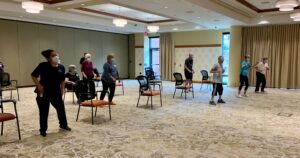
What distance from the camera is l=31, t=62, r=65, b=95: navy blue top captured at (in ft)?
13.2

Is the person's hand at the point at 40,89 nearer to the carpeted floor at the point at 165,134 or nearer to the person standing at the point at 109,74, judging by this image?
the carpeted floor at the point at 165,134

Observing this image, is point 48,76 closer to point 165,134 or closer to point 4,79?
point 165,134

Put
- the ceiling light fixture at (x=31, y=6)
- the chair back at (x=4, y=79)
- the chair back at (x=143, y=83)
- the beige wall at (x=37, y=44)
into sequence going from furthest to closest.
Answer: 1. the beige wall at (x=37, y=44)
2. the chair back at (x=4, y=79)
3. the ceiling light fixture at (x=31, y=6)
4. the chair back at (x=143, y=83)

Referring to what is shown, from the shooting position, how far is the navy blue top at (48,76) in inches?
158

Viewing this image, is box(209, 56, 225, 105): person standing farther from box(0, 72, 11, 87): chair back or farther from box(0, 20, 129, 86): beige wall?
box(0, 20, 129, 86): beige wall

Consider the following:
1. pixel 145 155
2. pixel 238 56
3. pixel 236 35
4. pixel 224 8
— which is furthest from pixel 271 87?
pixel 145 155

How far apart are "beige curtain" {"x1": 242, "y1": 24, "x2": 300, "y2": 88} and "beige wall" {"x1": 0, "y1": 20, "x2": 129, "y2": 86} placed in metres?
7.46

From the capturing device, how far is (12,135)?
164 inches

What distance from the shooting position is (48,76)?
159 inches

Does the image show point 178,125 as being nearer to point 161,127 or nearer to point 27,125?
point 161,127

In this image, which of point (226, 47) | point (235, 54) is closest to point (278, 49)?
point (235, 54)

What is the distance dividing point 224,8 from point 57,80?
6.14 m

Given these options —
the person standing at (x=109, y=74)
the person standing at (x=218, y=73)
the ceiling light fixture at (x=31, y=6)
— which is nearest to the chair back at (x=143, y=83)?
the person standing at (x=109, y=74)

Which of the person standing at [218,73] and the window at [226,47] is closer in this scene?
the person standing at [218,73]
